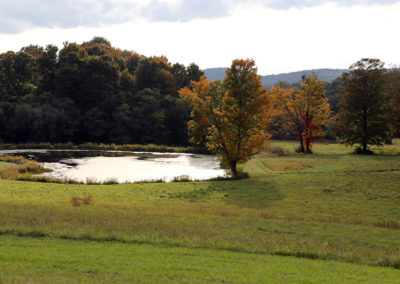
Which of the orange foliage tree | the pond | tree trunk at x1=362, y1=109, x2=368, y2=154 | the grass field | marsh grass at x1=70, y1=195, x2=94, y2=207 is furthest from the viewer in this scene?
tree trunk at x1=362, y1=109, x2=368, y2=154

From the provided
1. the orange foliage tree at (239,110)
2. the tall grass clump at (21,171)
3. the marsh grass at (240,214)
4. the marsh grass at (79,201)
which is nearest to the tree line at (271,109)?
the orange foliage tree at (239,110)

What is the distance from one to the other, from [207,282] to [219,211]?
12280 mm

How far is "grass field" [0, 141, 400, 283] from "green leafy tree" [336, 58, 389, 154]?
82.6 feet

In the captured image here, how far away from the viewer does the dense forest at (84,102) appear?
226 feet

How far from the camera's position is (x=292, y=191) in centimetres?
2788

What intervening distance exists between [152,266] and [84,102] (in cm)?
7392

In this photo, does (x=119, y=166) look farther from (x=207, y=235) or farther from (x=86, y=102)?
(x=86, y=102)

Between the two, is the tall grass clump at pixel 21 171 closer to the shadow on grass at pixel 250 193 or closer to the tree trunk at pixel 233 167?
the shadow on grass at pixel 250 193

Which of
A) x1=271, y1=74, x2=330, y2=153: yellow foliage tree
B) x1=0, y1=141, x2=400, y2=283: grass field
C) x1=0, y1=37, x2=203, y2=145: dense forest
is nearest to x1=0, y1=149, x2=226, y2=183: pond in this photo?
x1=0, y1=141, x2=400, y2=283: grass field

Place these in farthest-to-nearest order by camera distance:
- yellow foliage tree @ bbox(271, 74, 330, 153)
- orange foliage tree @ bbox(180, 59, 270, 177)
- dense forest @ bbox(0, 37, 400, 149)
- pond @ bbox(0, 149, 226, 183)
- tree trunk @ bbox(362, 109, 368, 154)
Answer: dense forest @ bbox(0, 37, 400, 149)
yellow foliage tree @ bbox(271, 74, 330, 153)
tree trunk @ bbox(362, 109, 368, 154)
pond @ bbox(0, 149, 226, 183)
orange foliage tree @ bbox(180, 59, 270, 177)

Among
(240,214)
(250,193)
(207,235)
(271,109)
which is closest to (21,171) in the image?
(250,193)

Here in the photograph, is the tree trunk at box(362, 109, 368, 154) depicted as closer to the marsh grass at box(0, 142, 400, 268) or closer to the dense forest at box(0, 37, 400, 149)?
the dense forest at box(0, 37, 400, 149)

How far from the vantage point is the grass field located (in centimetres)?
905

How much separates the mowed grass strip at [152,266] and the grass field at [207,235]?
0.03m
